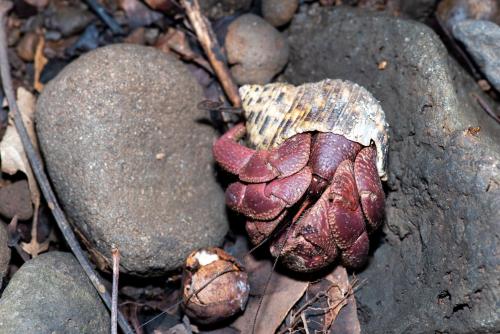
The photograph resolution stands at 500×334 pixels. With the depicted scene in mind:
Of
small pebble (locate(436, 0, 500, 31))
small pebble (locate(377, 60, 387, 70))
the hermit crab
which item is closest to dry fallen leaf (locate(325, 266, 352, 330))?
the hermit crab

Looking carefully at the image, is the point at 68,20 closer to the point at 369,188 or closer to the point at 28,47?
the point at 28,47

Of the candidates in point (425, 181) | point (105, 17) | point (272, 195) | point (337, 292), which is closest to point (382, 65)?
point (425, 181)

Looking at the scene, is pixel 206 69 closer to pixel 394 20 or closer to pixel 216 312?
pixel 394 20

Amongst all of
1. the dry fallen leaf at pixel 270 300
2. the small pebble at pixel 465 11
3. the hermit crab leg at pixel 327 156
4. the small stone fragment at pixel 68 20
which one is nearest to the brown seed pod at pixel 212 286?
the dry fallen leaf at pixel 270 300

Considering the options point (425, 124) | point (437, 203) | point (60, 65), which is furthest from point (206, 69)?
point (437, 203)

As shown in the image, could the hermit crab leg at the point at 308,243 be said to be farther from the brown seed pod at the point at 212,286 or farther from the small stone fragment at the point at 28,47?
the small stone fragment at the point at 28,47

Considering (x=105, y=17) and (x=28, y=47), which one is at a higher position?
(x=105, y=17)
